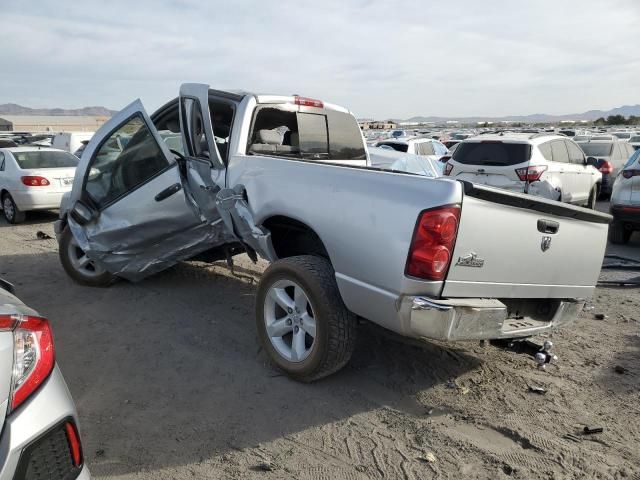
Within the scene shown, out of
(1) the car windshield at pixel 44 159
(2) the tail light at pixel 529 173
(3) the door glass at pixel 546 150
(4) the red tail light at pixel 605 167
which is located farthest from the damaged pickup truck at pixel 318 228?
(4) the red tail light at pixel 605 167

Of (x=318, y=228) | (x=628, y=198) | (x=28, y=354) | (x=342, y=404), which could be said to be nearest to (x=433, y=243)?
(x=318, y=228)

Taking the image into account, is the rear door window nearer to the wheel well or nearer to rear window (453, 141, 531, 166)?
rear window (453, 141, 531, 166)

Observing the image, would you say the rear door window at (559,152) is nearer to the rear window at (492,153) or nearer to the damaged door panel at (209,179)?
the rear window at (492,153)

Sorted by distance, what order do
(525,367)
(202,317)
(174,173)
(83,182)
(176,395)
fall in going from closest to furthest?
(176,395)
(525,367)
(174,173)
(202,317)
(83,182)

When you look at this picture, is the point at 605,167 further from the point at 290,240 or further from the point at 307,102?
the point at 290,240

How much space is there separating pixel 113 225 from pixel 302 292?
2491 millimetres

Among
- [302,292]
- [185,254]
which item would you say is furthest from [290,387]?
[185,254]

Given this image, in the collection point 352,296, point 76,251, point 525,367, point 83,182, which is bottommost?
point 525,367

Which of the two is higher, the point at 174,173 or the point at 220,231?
the point at 174,173

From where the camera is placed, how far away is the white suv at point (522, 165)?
994cm

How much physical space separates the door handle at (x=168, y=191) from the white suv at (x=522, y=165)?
6.13m

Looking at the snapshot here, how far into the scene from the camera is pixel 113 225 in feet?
17.3

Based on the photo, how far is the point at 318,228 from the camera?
360 centimetres

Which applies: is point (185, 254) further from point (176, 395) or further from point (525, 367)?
point (525, 367)
